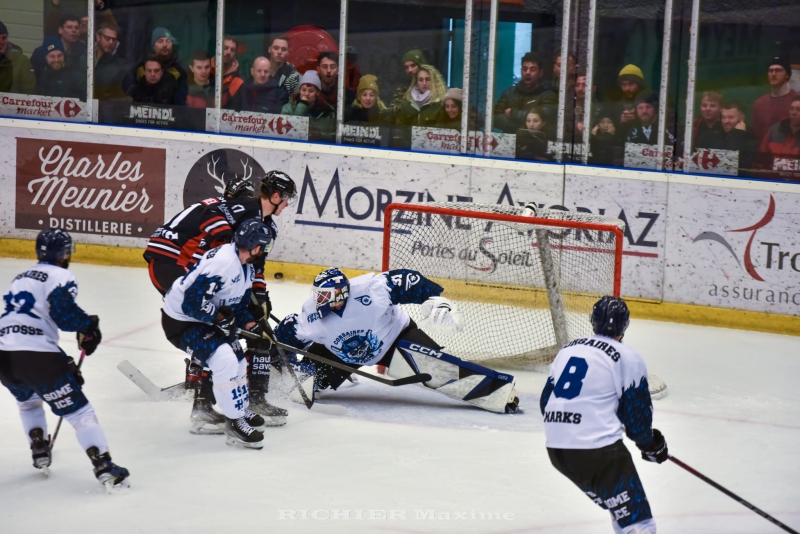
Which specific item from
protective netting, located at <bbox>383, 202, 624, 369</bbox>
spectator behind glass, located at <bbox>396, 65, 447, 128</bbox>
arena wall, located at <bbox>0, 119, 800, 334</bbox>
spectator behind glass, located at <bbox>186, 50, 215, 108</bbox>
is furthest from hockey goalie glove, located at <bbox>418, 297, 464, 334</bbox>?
spectator behind glass, located at <bbox>186, 50, 215, 108</bbox>

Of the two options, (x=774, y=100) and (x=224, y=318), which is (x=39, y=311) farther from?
(x=774, y=100)

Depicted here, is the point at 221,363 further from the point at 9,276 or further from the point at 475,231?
the point at 9,276

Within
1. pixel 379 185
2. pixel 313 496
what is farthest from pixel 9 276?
pixel 313 496

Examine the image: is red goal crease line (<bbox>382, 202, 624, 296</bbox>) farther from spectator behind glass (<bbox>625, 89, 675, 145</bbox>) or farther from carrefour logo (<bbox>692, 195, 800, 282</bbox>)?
spectator behind glass (<bbox>625, 89, 675, 145</bbox>)

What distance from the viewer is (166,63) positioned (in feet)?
27.9

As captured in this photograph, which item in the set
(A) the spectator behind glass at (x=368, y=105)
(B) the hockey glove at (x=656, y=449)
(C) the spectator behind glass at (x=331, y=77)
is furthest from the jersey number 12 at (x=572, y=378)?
(C) the spectator behind glass at (x=331, y=77)

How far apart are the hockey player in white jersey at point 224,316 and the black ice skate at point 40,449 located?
71 centimetres

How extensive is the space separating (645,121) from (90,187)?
13.6 feet

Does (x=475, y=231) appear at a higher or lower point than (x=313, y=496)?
higher

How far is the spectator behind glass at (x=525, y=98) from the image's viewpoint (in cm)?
780

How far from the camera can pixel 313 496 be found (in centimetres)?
409

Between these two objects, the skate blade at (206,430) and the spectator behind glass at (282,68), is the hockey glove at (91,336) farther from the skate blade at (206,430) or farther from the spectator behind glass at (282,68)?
the spectator behind glass at (282,68)

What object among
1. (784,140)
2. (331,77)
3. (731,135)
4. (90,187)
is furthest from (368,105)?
(784,140)

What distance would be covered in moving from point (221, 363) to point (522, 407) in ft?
5.53
